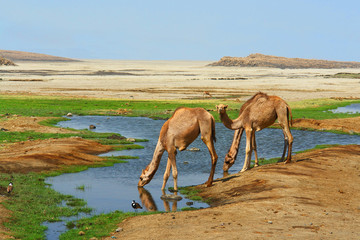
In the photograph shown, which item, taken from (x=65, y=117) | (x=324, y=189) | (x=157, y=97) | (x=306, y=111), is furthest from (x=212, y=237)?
(x=157, y=97)

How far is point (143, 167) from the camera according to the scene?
22.4 meters

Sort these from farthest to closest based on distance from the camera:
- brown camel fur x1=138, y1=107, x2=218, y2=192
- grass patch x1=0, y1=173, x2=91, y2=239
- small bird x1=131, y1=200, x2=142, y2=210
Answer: brown camel fur x1=138, y1=107, x2=218, y2=192
small bird x1=131, y1=200, x2=142, y2=210
grass patch x1=0, y1=173, x2=91, y2=239

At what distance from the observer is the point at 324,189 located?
15.9 m

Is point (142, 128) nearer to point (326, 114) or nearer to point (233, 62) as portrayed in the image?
point (326, 114)

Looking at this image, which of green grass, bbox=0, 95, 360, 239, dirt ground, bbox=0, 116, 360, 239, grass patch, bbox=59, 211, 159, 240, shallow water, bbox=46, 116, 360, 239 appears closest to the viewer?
dirt ground, bbox=0, 116, 360, 239

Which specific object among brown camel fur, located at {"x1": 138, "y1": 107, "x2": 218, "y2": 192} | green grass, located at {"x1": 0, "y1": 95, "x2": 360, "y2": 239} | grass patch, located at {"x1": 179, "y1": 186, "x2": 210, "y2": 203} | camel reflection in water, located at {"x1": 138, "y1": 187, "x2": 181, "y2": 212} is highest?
brown camel fur, located at {"x1": 138, "y1": 107, "x2": 218, "y2": 192}

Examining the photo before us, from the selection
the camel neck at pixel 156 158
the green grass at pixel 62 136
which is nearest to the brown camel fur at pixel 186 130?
the camel neck at pixel 156 158

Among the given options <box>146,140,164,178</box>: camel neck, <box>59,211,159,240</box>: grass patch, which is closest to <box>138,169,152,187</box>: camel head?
Answer: <box>146,140,164,178</box>: camel neck

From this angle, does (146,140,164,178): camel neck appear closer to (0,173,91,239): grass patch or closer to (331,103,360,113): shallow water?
(0,173,91,239): grass patch

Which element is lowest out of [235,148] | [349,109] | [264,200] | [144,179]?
[144,179]

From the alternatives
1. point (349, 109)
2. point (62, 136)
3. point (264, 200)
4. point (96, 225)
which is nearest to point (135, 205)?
point (96, 225)

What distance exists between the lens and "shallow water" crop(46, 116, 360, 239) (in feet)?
54.6

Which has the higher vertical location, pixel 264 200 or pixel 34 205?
pixel 264 200

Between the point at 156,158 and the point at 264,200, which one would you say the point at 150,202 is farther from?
the point at 264,200
